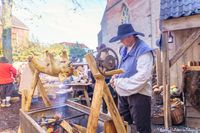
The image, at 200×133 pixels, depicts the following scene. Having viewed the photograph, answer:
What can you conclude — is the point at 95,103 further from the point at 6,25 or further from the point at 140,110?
the point at 6,25

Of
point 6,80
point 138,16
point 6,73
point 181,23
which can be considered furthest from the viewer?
point 138,16

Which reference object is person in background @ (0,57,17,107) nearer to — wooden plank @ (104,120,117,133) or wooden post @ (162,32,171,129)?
wooden post @ (162,32,171,129)

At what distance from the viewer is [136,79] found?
3264mm

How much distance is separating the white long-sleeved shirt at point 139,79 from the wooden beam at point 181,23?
239 centimetres

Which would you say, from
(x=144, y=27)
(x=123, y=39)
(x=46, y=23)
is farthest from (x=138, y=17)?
(x=123, y=39)

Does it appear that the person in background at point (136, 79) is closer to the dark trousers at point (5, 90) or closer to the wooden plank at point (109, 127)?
the wooden plank at point (109, 127)

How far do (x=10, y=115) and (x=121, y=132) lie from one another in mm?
5762

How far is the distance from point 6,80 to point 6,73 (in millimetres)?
266

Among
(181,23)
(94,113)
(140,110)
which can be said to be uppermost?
(181,23)

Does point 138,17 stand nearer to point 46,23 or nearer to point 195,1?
point 46,23

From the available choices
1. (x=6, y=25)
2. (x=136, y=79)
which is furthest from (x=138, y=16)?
(x=136, y=79)

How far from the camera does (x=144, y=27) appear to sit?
13.3 metres

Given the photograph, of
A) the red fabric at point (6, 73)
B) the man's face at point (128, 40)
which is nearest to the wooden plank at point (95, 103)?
the man's face at point (128, 40)

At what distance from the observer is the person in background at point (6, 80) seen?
860 centimetres
